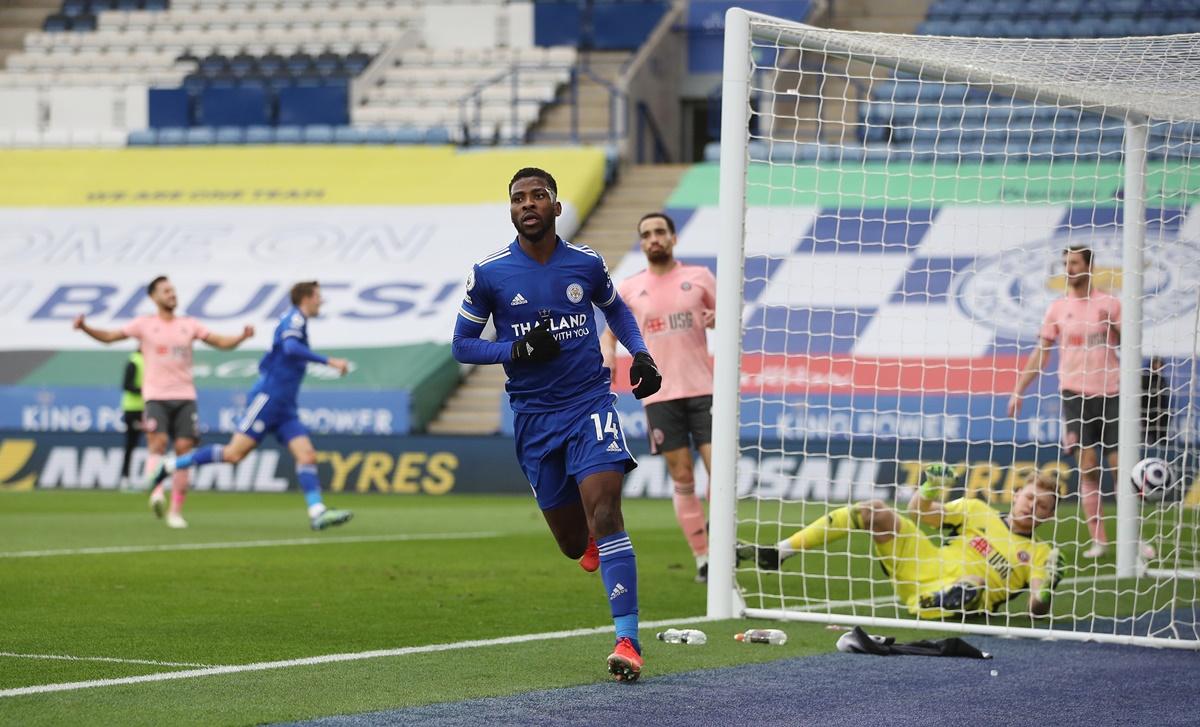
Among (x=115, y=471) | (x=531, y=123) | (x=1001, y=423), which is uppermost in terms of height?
(x=531, y=123)

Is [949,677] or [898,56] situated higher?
[898,56]

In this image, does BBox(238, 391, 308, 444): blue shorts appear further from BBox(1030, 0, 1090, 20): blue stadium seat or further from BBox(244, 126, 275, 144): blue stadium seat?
BBox(1030, 0, 1090, 20): blue stadium seat

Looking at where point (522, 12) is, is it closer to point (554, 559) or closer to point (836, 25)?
point (836, 25)

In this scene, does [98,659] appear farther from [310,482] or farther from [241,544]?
[310,482]

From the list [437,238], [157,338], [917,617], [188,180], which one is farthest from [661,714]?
[188,180]

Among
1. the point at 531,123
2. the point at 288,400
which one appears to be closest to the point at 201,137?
the point at 531,123

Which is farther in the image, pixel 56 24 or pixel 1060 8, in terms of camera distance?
pixel 56 24

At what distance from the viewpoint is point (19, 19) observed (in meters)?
35.1

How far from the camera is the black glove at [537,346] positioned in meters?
6.45

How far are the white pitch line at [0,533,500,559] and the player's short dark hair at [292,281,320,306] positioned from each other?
1858 mm

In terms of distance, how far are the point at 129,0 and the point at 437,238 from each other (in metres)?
13.3

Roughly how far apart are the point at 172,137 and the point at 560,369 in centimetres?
2465

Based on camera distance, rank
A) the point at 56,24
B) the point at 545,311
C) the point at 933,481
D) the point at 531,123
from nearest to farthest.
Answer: the point at 545,311
the point at 933,481
the point at 531,123
the point at 56,24

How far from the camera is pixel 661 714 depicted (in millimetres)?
5875
